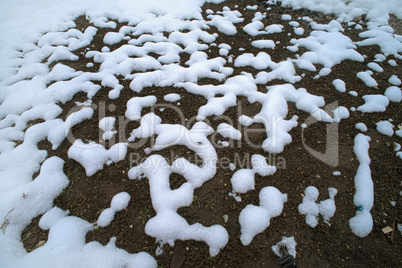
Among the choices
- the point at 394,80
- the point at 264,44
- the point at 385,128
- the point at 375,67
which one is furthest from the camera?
the point at 264,44

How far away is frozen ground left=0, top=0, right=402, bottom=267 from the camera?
6.57ft

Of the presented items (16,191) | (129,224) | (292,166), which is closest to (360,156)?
(292,166)

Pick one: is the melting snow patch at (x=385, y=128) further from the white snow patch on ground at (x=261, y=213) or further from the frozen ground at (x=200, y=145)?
the white snow patch on ground at (x=261, y=213)

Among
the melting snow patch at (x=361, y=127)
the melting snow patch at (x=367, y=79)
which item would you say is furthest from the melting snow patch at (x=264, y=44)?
the melting snow patch at (x=361, y=127)

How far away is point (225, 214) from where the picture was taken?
2.15m

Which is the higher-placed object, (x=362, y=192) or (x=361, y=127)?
(x=361, y=127)

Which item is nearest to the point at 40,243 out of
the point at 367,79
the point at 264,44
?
the point at 264,44

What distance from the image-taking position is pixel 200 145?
2.62 m

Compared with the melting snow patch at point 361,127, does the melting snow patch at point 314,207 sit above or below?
below

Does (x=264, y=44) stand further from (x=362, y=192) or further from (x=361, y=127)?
(x=362, y=192)

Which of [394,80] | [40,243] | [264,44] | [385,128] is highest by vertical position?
[264,44]

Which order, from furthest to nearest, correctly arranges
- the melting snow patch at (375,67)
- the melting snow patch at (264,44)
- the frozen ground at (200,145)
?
the melting snow patch at (264,44)
the melting snow patch at (375,67)
the frozen ground at (200,145)

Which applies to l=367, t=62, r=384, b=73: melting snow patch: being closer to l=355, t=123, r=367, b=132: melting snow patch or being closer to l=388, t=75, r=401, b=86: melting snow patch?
l=388, t=75, r=401, b=86: melting snow patch

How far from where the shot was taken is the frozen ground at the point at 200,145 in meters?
2.00
